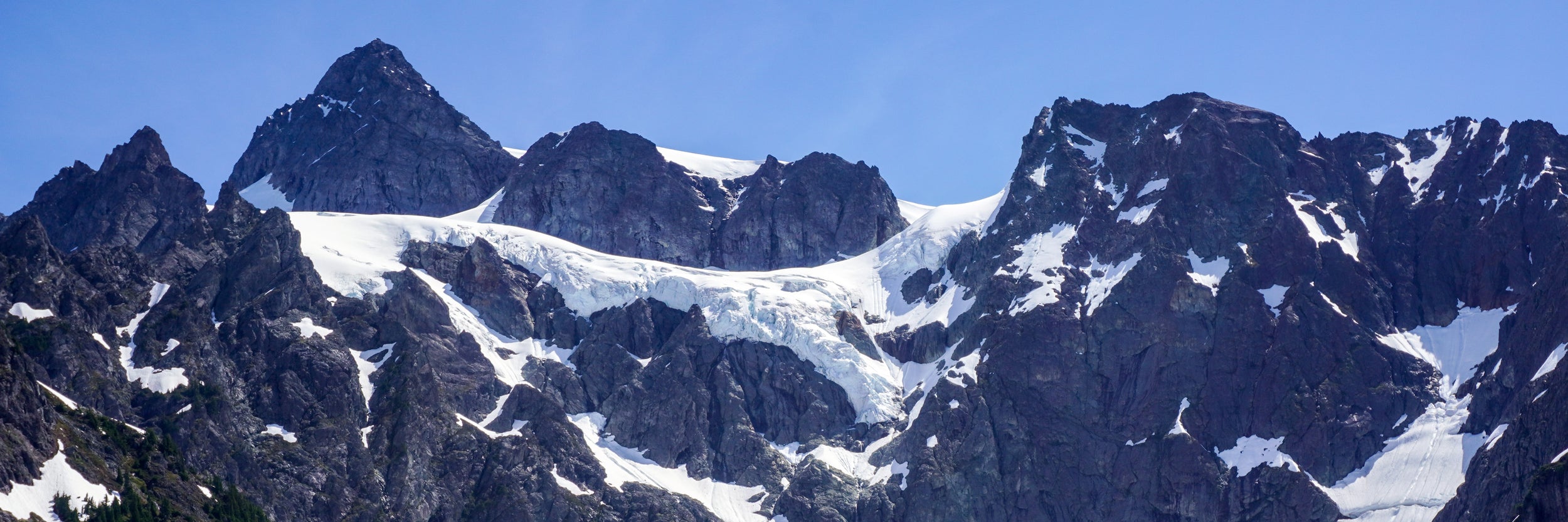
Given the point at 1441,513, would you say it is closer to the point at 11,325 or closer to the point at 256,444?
the point at 256,444

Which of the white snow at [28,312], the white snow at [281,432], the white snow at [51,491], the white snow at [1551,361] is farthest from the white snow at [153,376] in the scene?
the white snow at [1551,361]

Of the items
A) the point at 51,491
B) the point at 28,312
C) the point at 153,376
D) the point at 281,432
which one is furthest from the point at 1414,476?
the point at 28,312

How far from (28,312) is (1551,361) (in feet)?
576

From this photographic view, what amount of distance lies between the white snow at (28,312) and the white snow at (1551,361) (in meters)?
171

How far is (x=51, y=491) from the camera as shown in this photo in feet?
494

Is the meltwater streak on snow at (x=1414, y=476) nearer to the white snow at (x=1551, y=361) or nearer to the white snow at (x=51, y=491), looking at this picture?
the white snow at (x=1551, y=361)

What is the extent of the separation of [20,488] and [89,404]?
35.8 metres

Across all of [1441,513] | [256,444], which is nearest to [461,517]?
[256,444]

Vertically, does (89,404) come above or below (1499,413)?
below

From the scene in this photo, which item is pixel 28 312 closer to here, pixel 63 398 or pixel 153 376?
pixel 153 376

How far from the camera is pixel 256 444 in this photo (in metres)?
190

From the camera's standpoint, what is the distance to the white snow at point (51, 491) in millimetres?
144875

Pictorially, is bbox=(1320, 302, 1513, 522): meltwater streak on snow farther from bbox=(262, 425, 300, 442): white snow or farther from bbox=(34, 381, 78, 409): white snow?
bbox=(34, 381, 78, 409): white snow

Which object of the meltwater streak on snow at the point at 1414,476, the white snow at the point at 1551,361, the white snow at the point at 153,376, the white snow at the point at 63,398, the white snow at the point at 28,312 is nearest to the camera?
the white snow at the point at 63,398
